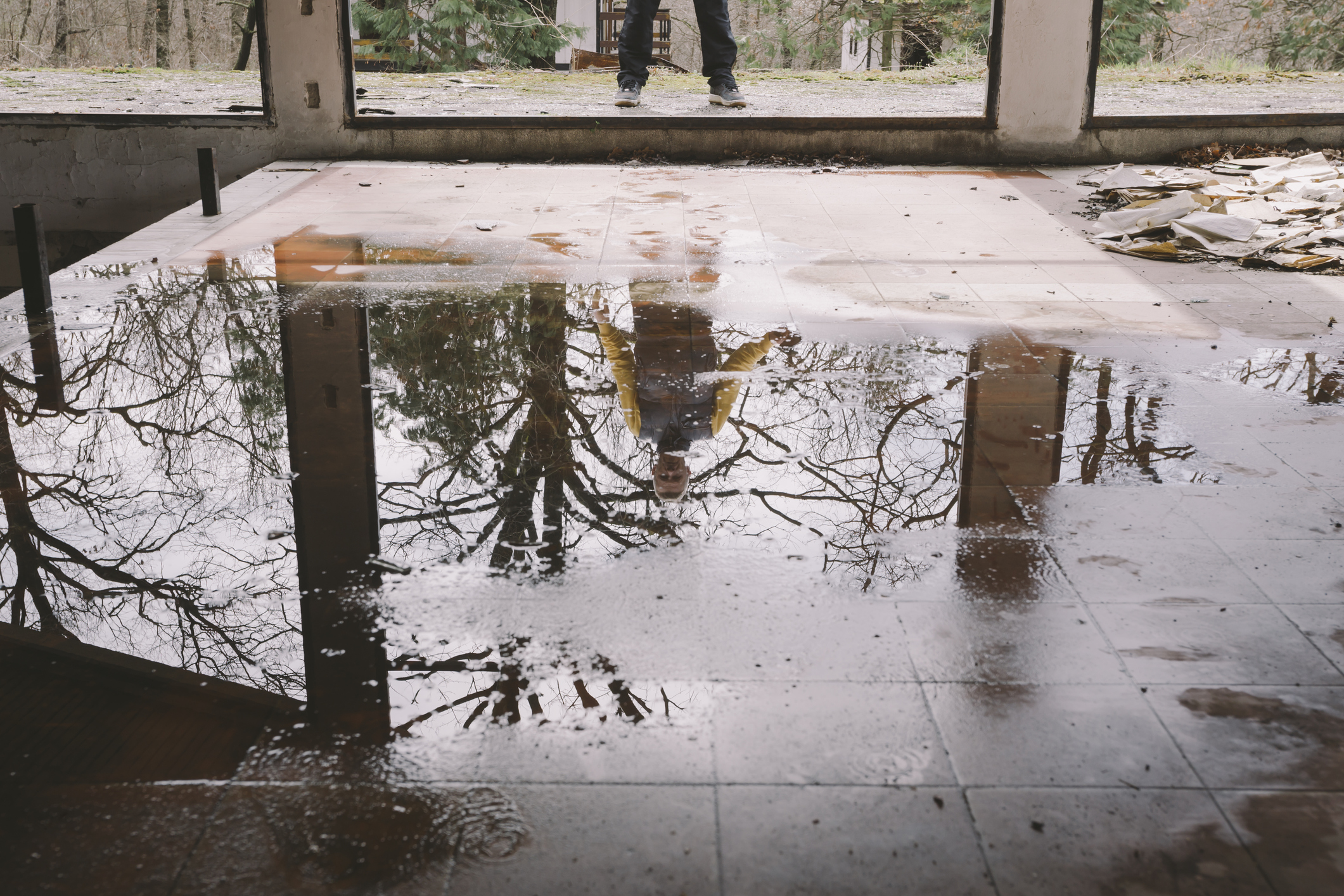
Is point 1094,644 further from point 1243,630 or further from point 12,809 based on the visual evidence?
point 12,809

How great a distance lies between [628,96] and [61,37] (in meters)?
11.1

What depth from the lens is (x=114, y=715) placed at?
6.92 feet

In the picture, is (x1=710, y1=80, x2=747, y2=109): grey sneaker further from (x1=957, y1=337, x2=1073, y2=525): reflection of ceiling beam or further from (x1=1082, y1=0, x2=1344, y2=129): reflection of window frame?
(x1=957, y1=337, x2=1073, y2=525): reflection of ceiling beam

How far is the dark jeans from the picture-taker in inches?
355

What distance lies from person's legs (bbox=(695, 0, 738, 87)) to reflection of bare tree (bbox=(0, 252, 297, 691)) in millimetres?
5659

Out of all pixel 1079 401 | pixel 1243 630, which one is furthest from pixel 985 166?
pixel 1243 630

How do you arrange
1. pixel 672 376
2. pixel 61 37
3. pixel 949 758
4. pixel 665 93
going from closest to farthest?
pixel 949 758, pixel 672 376, pixel 665 93, pixel 61 37

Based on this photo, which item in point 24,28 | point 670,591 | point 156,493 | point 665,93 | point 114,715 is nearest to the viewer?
point 114,715

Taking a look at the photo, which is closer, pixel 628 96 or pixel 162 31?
pixel 628 96

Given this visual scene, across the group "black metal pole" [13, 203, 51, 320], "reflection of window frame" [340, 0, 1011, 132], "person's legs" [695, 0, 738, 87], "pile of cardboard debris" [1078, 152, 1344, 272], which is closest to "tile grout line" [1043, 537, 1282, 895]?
"pile of cardboard debris" [1078, 152, 1344, 272]

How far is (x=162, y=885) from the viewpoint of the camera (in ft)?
5.55

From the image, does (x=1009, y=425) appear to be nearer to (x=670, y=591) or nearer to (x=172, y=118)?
(x=670, y=591)

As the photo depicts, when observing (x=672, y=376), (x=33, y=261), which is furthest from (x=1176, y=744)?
(x=33, y=261)

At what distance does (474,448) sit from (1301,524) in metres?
2.33
